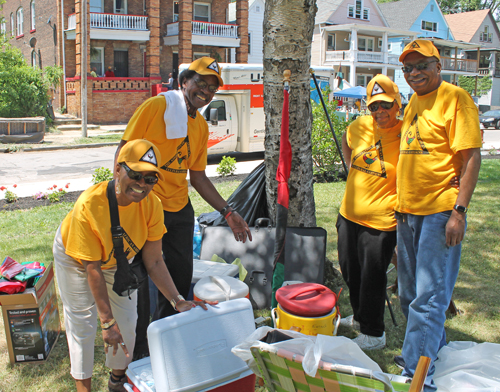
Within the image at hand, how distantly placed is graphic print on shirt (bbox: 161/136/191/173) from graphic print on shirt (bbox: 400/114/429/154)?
1462 mm

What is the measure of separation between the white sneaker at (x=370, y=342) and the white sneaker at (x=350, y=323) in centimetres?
23

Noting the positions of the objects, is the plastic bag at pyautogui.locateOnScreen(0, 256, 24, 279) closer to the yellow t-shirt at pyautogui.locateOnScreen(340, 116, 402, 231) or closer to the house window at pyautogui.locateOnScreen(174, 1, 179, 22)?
the yellow t-shirt at pyautogui.locateOnScreen(340, 116, 402, 231)

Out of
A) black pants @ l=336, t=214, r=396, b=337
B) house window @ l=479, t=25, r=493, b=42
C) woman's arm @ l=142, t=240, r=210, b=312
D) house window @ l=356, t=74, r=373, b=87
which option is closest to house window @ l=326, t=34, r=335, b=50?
house window @ l=356, t=74, r=373, b=87

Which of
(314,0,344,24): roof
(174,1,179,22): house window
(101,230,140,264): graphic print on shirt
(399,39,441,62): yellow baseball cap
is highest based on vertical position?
(314,0,344,24): roof

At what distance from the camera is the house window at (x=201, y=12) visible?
2919cm

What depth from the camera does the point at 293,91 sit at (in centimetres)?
429

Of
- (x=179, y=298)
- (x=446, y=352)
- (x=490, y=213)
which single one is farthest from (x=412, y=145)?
(x=490, y=213)

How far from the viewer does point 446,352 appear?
10.2ft

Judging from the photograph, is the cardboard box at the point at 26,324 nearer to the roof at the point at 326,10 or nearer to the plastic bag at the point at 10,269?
the plastic bag at the point at 10,269

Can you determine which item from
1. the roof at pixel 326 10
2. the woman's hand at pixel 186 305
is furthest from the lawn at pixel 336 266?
the roof at pixel 326 10

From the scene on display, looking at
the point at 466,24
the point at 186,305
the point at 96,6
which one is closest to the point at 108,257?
the point at 186,305

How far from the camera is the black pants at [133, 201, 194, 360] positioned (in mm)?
3232

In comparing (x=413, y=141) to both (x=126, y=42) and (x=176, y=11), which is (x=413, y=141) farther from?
(x=176, y=11)

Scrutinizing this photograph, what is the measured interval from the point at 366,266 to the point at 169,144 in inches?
65.6
